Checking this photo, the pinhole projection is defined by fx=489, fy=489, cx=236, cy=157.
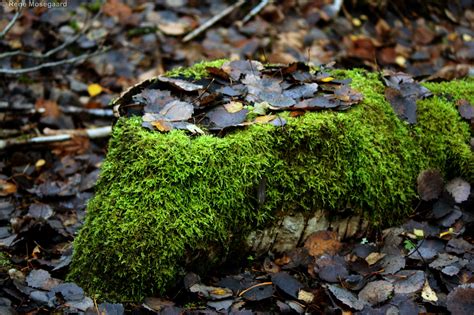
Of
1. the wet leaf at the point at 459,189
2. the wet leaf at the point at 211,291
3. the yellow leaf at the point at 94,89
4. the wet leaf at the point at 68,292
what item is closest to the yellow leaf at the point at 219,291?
the wet leaf at the point at 211,291

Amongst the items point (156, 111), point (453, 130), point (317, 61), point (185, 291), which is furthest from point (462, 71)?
point (185, 291)

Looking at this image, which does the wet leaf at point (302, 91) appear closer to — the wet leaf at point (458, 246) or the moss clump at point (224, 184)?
the moss clump at point (224, 184)

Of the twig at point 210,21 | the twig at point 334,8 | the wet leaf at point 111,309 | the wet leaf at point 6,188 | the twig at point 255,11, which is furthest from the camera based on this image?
the twig at point 334,8

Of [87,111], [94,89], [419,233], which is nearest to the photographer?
[419,233]

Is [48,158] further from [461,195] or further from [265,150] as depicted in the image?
[461,195]

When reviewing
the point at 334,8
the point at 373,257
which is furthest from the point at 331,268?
the point at 334,8

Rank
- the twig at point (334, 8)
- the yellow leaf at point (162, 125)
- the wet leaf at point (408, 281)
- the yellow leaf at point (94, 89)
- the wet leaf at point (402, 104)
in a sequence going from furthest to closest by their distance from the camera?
the twig at point (334, 8)
the yellow leaf at point (94, 89)
the wet leaf at point (402, 104)
the yellow leaf at point (162, 125)
the wet leaf at point (408, 281)

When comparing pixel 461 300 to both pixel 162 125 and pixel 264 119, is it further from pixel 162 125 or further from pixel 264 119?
pixel 162 125

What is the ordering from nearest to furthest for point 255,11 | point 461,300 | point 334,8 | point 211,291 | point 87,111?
point 461,300 < point 211,291 < point 87,111 < point 255,11 < point 334,8
